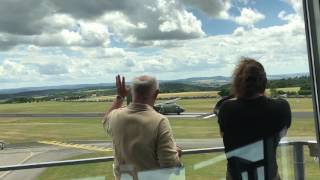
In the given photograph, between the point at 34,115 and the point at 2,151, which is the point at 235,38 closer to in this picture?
the point at 34,115

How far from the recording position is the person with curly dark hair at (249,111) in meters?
2.47

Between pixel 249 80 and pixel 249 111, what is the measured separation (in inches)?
5.4

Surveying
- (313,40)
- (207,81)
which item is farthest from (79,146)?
(313,40)

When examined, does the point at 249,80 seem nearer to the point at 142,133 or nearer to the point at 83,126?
the point at 142,133

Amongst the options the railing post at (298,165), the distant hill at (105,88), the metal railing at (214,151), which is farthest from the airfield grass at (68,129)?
the railing post at (298,165)

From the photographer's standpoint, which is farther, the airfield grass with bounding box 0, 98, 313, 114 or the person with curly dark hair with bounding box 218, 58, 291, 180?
the person with curly dark hair with bounding box 218, 58, 291, 180

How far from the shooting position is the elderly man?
238 centimetres

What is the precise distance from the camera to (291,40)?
2.67 metres

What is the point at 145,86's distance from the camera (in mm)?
2412

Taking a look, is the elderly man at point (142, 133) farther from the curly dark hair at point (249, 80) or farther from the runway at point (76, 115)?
the curly dark hair at point (249, 80)

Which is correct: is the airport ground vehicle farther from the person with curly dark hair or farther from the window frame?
the window frame

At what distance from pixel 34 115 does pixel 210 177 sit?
1.04 metres

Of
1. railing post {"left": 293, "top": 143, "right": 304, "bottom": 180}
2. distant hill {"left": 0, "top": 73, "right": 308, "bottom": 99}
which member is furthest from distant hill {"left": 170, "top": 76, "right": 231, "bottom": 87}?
railing post {"left": 293, "top": 143, "right": 304, "bottom": 180}

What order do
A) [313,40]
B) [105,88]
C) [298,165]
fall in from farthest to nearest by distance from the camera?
[298,165], [313,40], [105,88]
